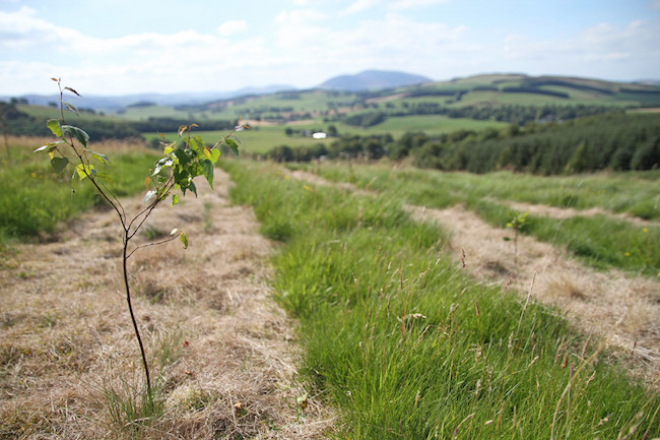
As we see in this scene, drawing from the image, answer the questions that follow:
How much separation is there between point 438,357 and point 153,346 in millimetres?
1858

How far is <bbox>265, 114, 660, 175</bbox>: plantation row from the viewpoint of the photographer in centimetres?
3316

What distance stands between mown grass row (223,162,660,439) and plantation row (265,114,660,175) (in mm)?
17089

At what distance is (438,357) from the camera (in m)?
1.87

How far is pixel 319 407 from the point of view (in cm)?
188

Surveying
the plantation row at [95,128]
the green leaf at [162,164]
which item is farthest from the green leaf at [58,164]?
the plantation row at [95,128]

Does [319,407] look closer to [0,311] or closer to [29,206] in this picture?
[0,311]

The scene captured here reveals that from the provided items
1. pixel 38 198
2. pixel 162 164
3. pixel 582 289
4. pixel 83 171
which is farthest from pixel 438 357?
pixel 38 198

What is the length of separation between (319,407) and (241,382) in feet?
1.68

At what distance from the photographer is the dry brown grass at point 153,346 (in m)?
1.71

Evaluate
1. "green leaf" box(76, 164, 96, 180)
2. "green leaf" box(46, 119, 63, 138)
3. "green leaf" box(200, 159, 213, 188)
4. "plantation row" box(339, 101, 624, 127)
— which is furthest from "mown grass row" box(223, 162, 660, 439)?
"plantation row" box(339, 101, 624, 127)

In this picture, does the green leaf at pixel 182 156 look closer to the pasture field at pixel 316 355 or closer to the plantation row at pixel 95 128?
the pasture field at pixel 316 355

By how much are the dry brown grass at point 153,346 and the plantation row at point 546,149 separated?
16.5 meters

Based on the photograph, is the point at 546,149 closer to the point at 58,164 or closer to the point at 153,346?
the point at 153,346

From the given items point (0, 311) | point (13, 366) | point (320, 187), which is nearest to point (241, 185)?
point (320, 187)
